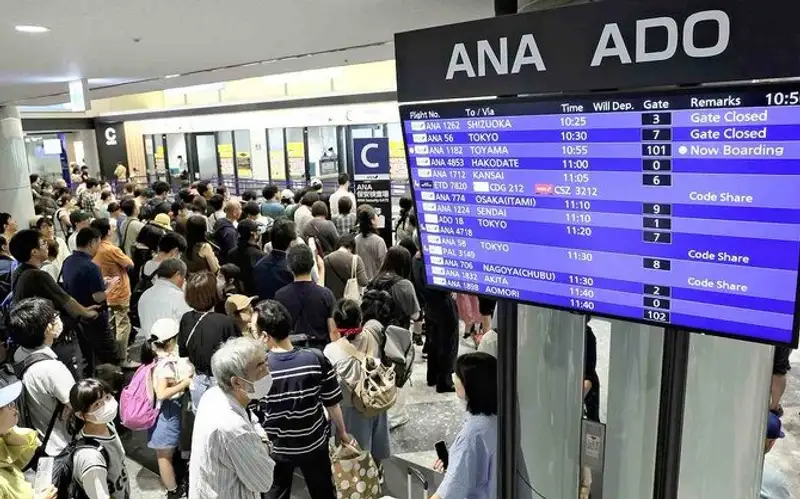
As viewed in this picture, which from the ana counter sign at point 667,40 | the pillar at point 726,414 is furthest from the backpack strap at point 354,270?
the ana counter sign at point 667,40

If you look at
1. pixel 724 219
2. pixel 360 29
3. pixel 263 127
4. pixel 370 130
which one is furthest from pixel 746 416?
pixel 263 127

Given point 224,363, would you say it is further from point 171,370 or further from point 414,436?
point 414,436

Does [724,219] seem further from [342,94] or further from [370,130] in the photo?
[370,130]

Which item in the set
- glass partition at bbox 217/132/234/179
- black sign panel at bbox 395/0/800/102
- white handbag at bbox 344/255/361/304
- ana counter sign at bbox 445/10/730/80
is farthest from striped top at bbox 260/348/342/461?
glass partition at bbox 217/132/234/179

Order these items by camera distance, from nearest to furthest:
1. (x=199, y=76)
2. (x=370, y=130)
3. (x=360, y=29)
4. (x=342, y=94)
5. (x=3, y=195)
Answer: (x=360, y=29)
(x=199, y=76)
(x=3, y=195)
(x=342, y=94)
(x=370, y=130)

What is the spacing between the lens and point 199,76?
7445mm

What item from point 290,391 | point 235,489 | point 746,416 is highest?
point 746,416

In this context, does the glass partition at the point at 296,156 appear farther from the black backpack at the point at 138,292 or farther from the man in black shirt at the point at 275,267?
the man in black shirt at the point at 275,267

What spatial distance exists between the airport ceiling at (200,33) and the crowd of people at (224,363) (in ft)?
4.69

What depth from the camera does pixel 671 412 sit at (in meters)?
2.12

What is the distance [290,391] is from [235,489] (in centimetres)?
59

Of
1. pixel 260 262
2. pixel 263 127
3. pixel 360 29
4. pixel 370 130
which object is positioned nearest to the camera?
pixel 360 29

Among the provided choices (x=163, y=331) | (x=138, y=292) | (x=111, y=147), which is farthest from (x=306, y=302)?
(x=111, y=147)

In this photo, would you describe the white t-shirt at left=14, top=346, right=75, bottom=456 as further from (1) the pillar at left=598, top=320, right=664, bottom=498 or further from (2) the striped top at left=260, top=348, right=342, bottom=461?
(1) the pillar at left=598, top=320, right=664, bottom=498
